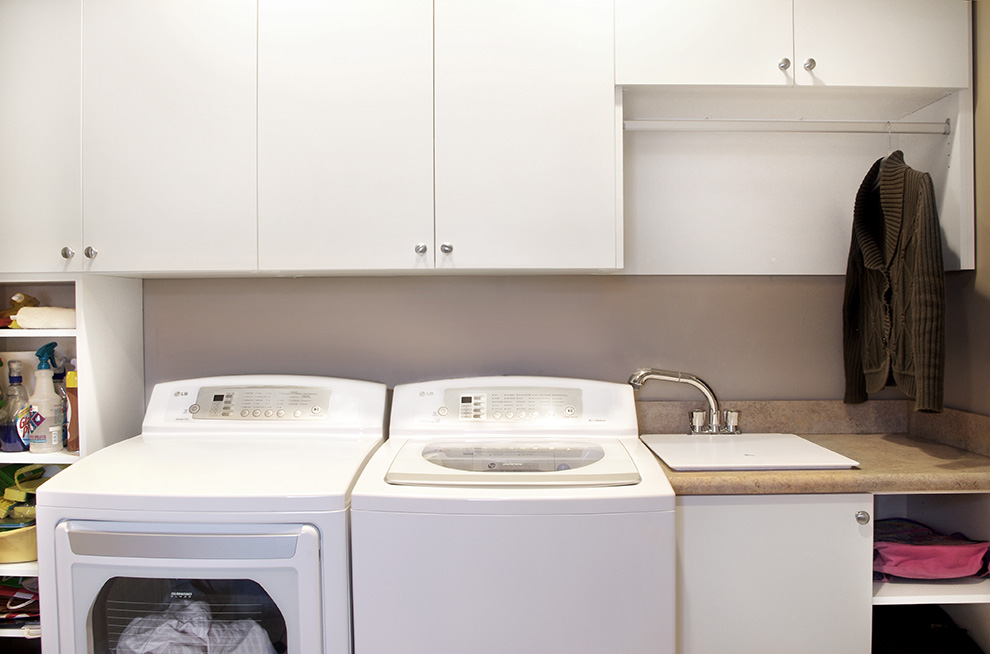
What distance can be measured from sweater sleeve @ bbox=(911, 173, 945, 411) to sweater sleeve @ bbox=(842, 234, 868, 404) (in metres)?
0.26

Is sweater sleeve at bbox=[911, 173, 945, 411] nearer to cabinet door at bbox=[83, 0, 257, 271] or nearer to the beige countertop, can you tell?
the beige countertop

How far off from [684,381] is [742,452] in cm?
26

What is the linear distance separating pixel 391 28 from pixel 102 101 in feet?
2.68

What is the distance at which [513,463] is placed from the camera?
146 cm

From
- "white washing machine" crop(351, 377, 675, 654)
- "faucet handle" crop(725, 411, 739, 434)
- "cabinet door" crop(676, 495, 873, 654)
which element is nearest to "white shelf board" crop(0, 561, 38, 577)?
"white washing machine" crop(351, 377, 675, 654)

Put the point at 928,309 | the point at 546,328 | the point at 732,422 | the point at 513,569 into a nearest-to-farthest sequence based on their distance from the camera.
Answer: the point at 513,569
the point at 928,309
the point at 732,422
the point at 546,328

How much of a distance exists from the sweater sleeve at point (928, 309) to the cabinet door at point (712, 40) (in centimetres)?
53

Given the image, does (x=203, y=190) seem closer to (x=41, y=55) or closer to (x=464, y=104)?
(x=41, y=55)

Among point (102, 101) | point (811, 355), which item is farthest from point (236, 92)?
point (811, 355)

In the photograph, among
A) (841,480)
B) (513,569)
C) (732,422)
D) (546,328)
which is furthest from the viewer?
(546,328)

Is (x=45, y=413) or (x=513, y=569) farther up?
(x=45, y=413)

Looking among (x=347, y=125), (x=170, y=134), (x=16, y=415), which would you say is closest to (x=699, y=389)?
(x=347, y=125)

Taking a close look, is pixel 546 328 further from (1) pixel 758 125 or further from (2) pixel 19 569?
(2) pixel 19 569

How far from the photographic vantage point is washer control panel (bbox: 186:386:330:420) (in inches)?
66.8
